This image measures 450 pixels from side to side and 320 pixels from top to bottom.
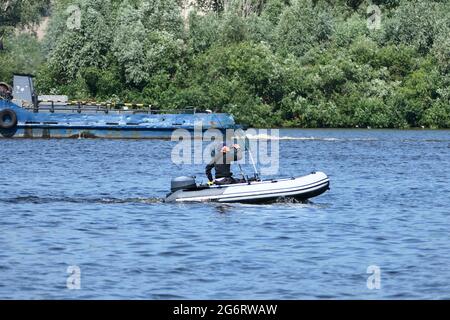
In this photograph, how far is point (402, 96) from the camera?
89.3 meters

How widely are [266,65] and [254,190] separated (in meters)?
55.6

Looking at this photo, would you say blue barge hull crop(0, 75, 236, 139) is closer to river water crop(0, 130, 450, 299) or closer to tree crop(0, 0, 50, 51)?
river water crop(0, 130, 450, 299)

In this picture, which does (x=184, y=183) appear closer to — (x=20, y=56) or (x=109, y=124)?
(x=109, y=124)

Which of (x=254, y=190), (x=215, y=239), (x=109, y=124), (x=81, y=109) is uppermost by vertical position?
(x=81, y=109)

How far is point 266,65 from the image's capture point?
89750mm

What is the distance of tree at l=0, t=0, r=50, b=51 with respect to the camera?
128m

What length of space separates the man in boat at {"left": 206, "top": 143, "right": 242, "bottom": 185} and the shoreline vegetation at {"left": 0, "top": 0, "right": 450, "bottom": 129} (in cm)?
5181

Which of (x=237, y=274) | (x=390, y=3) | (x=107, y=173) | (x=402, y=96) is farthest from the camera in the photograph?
(x=390, y=3)

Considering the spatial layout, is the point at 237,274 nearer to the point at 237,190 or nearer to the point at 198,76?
the point at 237,190

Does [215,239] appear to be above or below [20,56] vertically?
below

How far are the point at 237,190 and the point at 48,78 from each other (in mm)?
60062

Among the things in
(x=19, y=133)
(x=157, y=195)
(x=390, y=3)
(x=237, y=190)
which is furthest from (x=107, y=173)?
(x=390, y=3)

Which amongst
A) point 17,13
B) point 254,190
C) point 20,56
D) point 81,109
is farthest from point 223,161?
point 17,13

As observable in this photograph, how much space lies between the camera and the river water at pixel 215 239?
2336 centimetres
